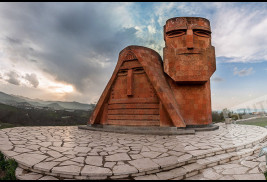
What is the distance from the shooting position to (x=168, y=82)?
351 inches

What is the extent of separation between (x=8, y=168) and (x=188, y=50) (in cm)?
831

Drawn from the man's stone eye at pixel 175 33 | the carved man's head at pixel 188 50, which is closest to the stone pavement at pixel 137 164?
the carved man's head at pixel 188 50

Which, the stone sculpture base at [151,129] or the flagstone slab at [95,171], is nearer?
the flagstone slab at [95,171]

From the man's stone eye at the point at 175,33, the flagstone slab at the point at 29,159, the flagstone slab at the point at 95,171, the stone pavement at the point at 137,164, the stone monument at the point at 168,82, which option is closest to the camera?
the flagstone slab at the point at 95,171

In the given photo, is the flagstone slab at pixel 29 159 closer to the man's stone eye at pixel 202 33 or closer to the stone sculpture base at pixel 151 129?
the stone sculpture base at pixel 151 129

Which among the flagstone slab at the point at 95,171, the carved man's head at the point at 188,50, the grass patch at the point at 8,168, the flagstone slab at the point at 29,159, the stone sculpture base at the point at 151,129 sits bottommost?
the grass patch at the point at 8,168

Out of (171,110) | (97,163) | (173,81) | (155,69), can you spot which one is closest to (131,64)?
(155,69)

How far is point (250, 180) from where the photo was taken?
2865 millimetres

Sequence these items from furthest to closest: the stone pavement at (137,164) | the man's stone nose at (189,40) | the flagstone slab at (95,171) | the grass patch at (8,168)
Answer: the man's stone nose at (189,40), the grass patch at (8,168), the stone pavement at (137,164), the flagstone slab at (95,171)

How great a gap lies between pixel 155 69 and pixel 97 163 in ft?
20.5

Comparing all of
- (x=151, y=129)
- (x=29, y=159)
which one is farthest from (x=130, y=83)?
(x=29, y=159)

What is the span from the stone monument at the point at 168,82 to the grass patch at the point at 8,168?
5.26 meters

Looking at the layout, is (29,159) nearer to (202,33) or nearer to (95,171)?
(95,171)

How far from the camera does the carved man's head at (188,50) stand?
8.17 metres
